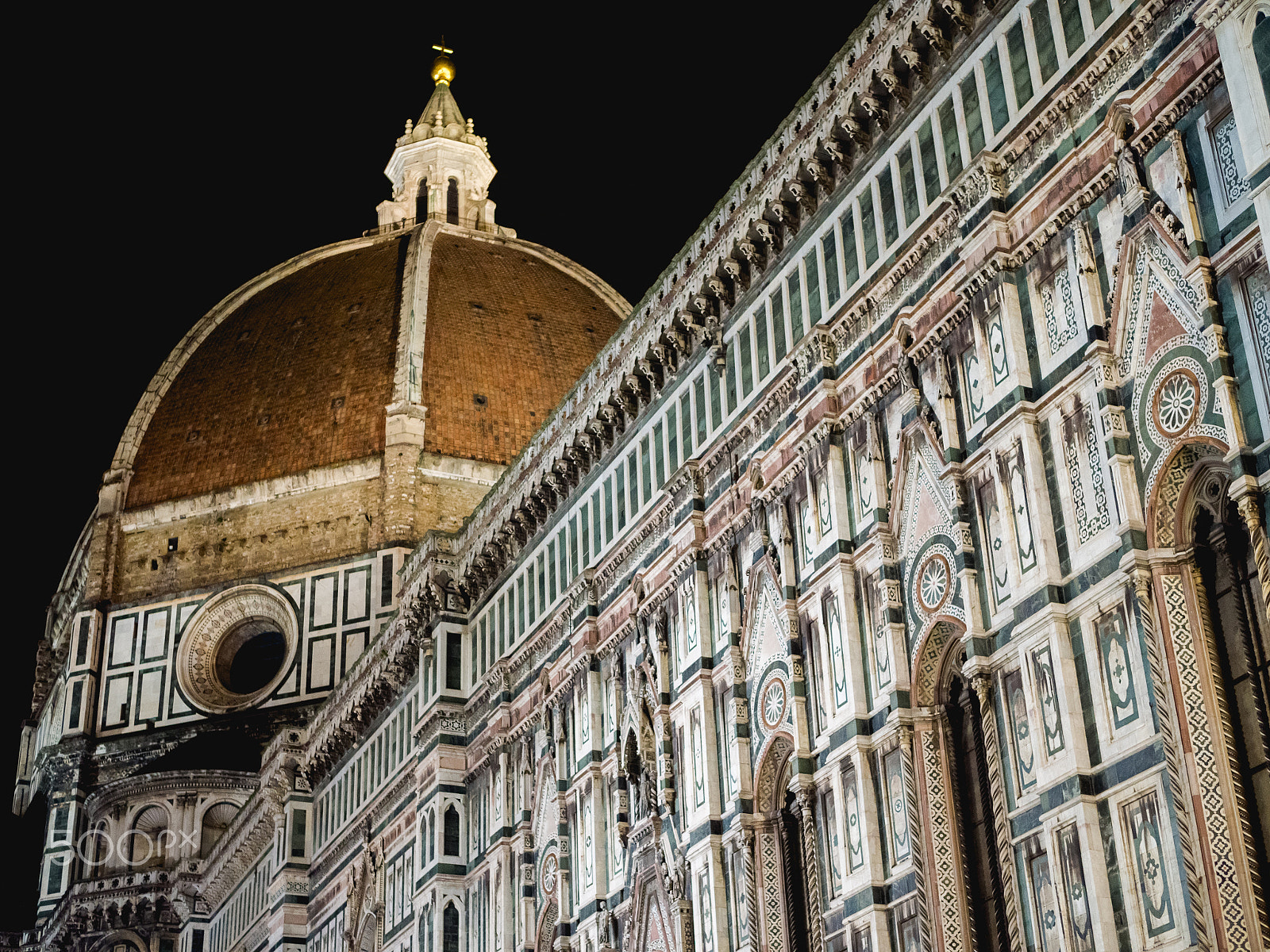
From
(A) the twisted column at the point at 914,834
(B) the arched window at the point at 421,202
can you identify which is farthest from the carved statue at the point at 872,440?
(B) the arched window at the point at 421,202

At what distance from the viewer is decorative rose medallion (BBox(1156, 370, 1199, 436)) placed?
17672mm

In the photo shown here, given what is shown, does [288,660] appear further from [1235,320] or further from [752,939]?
[1235,320]

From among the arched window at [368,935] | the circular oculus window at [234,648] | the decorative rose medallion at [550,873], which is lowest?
the decorative rose medallion at [550,873]

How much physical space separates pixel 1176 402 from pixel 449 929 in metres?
20.3

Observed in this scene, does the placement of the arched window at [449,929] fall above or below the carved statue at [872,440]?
below

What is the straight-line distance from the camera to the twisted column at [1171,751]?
16156 mm

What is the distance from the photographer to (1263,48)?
1736 cm

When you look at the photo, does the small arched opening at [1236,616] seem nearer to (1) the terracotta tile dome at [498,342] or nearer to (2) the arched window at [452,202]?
(1) the terracotta tile dome at [498,342]

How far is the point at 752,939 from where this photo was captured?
23516mm

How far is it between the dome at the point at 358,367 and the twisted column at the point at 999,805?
43813 millimetres

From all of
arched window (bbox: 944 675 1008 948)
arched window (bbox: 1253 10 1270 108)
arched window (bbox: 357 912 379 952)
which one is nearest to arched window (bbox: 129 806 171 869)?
arched window (bbox: 357 912 379 952)

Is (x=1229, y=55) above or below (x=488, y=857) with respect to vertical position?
above

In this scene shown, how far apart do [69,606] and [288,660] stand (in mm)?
16299

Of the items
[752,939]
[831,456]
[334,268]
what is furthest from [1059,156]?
[334,268]
